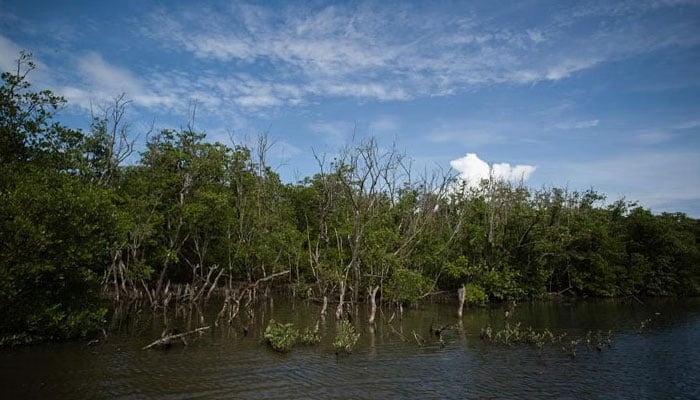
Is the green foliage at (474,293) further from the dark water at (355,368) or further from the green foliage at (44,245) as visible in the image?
the green foliage at (44,245)

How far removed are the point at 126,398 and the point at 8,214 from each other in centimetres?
810

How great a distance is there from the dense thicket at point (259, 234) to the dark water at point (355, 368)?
2935mm

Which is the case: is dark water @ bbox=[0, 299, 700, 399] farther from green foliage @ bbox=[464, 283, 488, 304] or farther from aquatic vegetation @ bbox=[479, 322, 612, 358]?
green foliage @ bbox=[464, 283, 488, 304]

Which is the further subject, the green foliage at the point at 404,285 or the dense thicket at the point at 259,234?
the green foliage at the point at 404,285

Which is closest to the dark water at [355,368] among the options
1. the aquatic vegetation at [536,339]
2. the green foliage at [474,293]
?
the aquatic vegetation at [536,339]

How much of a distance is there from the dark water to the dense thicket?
293 centimetres

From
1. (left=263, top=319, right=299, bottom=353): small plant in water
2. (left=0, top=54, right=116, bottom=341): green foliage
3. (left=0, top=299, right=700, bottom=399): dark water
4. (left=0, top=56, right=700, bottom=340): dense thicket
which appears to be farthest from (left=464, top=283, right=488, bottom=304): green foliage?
(left=0, top=54, right=116, bottom=341): green foliage

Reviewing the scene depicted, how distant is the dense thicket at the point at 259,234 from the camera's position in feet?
56.7

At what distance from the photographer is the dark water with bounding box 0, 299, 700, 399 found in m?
14.5

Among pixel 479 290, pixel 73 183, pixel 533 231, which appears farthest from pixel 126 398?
pixel 533 231

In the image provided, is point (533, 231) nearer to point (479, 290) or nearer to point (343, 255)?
point (479, 290)

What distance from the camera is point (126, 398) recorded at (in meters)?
13.4

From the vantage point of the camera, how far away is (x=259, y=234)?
1572 inches

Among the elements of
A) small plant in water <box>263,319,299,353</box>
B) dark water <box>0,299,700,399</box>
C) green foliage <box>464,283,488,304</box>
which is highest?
green foliage <box>464,283,488,304</box>
